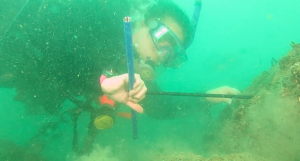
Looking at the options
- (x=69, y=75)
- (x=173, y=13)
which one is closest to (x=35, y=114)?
(x=69, y=75)

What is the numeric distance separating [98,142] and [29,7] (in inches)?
185

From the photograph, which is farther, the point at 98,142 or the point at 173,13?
the point at 98,142

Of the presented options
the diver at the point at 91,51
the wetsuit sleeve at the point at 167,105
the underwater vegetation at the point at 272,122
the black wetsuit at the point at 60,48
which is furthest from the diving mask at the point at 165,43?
the underwater vegetation at the point at 272,122

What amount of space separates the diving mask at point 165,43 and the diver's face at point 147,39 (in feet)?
0.39

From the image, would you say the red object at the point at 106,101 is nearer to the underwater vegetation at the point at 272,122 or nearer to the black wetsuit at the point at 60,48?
the black wetsuit at the point at 60,48

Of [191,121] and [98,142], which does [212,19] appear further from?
[98,142]

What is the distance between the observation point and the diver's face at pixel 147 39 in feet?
13.5

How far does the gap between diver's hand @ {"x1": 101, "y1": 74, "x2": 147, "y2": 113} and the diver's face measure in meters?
1.63

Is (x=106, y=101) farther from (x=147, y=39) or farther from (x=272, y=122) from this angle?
(x=272, y=122)

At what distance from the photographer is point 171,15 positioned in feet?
13.9

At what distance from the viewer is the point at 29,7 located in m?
2.67

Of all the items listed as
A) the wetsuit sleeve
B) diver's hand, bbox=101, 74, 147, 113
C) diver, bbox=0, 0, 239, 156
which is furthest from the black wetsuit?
the wetsuit sleeve

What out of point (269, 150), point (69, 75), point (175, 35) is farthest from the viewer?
point (175, 35)

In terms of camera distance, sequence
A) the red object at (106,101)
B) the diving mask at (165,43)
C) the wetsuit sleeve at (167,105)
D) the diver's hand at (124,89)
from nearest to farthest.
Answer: the diver's hand at (124,89) < the red object at (106,101) < the diving mask at (165,43) < the wetsuit sleeve at (167,105)
